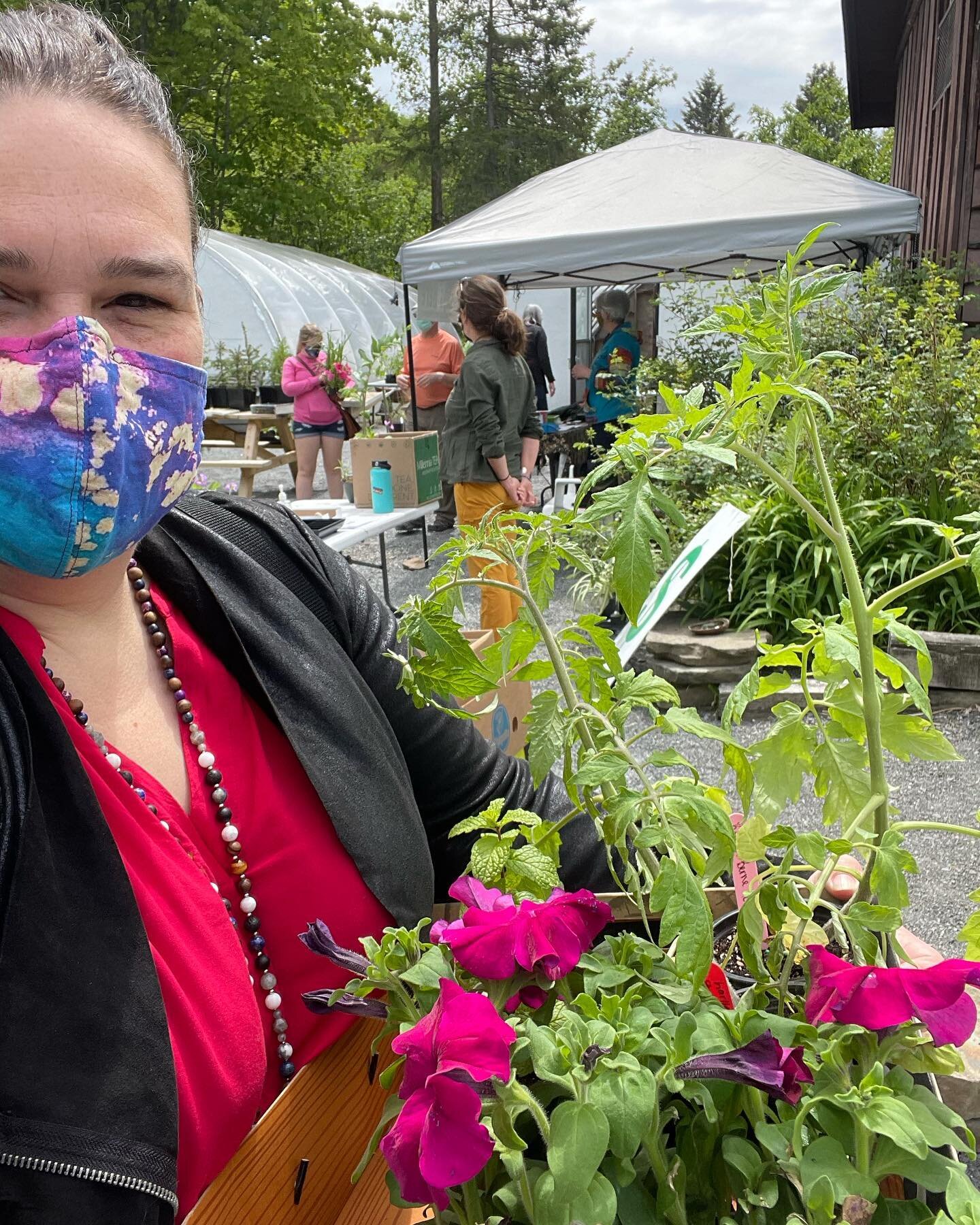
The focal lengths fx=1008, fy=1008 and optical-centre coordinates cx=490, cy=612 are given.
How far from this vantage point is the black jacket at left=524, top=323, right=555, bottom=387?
11.3 metres

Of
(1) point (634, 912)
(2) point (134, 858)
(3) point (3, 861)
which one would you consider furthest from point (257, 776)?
(1) point (634, 912)

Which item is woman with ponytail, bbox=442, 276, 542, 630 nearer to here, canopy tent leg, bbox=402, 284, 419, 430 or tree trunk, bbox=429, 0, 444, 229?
canopy tent leg, bbox=402, 284, 419, 430

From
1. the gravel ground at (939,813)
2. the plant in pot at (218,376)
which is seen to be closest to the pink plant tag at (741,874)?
the gravel ground at (939,813)

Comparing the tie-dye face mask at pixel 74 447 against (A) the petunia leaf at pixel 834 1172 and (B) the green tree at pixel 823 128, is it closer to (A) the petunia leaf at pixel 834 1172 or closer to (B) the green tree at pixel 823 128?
(A) the petunia leaf at pixel 834 1172

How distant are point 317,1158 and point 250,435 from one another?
9770 millimetres

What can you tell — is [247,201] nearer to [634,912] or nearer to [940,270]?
[940,270]

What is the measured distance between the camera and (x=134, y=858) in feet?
3.10

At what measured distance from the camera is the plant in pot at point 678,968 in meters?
0.57

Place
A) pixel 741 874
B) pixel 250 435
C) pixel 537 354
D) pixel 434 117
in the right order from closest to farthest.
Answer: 1. pixel 741 874
2. pixel 250 435
3. pixel 537 354
4. pixel 434 117

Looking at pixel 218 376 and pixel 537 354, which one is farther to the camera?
pixel 218 376

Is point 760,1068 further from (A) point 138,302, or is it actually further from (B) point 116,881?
(A) point 138,302

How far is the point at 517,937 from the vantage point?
66 cm

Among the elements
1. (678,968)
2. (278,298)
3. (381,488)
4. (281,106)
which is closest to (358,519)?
(381,488)

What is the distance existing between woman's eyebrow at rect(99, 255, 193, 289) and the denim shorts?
8.74 meters
